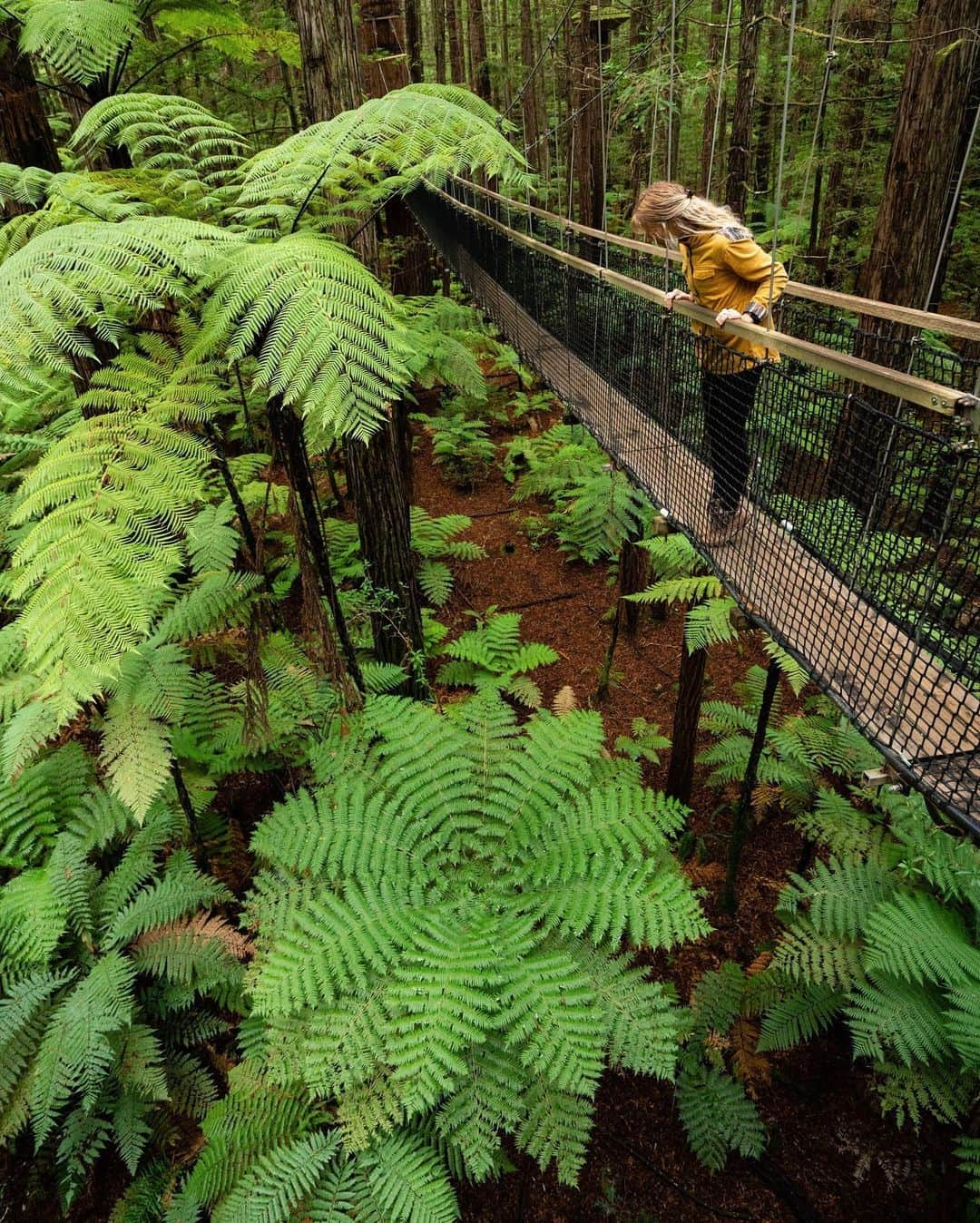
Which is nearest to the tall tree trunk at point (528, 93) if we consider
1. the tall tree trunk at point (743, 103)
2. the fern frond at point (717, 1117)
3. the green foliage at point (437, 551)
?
the tall tree trunk at point (743, 103)

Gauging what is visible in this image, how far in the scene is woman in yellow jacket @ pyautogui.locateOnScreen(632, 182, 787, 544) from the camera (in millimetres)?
2430

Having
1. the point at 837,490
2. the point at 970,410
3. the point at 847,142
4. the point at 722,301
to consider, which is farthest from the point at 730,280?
the point at 847,142

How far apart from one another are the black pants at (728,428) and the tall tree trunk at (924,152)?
1.78 metres

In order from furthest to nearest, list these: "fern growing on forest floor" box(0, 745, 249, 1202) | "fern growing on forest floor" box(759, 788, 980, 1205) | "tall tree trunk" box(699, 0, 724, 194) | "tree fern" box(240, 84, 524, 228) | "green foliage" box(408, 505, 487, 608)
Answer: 1. "tall tree trunk" box(699, 0, 724, 194)
2. "green foliage" box(408, 505, 487, 608)
3. "fern growing on forest floor" box(0, 745, 249, 1202)
4. "fern growing on forest floor" box(759, 788, 980, 1205)
5. "tree fern" box(240, 84, 524, 228)

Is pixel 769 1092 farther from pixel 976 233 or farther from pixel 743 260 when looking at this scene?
pixel 976 233

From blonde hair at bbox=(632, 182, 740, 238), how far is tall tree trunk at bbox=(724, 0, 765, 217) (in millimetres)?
3274

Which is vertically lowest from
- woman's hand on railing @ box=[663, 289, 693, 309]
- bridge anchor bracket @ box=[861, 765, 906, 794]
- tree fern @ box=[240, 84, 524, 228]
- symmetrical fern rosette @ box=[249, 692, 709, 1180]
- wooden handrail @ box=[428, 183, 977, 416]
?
symmetrical fern rosette @ box=[249, 692, 709, 1180]

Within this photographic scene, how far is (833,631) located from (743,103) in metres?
5.76

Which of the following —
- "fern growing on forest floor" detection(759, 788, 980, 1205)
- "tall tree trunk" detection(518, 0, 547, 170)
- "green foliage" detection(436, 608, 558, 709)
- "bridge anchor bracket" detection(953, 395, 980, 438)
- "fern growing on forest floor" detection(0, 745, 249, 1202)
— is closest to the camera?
"bridge anchor bracket" detection(953, 395, 980, 438)

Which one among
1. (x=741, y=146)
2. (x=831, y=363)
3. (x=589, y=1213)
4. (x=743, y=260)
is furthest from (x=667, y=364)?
(x=741, y=146)

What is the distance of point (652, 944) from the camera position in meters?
1.98

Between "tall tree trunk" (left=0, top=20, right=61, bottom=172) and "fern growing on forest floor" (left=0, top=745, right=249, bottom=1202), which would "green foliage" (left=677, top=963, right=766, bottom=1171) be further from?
"tall tree trunk" (left=0, top=20, right=61, bottom=172)

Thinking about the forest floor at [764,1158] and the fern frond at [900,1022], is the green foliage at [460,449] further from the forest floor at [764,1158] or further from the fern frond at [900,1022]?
the fern frond at [900,1022]

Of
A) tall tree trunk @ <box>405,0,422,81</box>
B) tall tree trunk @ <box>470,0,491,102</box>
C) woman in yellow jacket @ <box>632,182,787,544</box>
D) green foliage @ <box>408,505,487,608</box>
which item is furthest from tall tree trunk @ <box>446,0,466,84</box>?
woman in yellow jacket @ <box>632,182,787,544</box>
